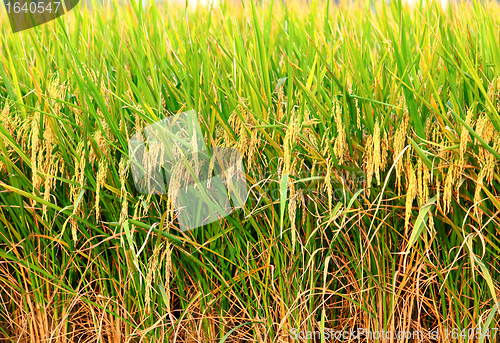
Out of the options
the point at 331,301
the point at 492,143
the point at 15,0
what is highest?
the point at 15,0

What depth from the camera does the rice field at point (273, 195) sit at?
1052mm

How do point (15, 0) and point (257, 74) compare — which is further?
point (15, 0)

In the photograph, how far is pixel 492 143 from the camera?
3.50ft

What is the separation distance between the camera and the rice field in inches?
41.4

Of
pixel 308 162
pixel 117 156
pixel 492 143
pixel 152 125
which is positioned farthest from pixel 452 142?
pixel 117 156

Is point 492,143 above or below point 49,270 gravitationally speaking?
above

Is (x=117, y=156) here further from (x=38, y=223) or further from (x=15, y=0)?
(x=15, y=0)

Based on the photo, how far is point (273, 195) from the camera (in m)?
1.13

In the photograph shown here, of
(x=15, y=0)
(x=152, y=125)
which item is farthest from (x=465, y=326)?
(x=15, y=0)

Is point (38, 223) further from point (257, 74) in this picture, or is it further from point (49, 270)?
point (257, 74)

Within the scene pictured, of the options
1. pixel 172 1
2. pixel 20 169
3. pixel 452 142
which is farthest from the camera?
pixel 172 1

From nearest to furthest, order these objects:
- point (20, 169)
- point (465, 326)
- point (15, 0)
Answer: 1. point (465, 326)
2. point (20, 169)
3. point (15, 0)

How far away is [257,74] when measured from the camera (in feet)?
3.79

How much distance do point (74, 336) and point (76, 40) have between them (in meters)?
1.05
